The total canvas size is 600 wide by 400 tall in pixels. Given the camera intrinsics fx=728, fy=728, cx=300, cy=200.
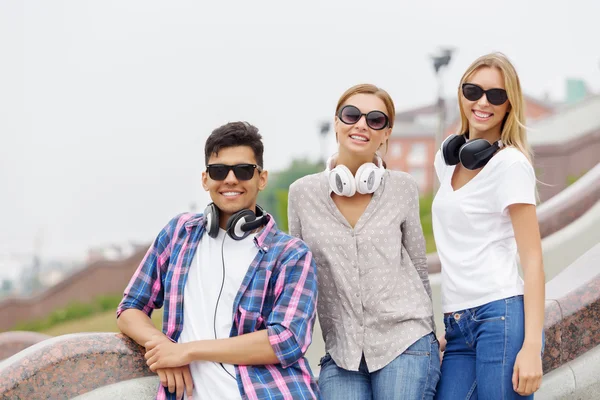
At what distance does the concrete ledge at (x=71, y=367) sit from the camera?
3.26 meters

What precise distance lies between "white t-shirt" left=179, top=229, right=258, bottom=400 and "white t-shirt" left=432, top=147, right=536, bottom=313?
0.90m

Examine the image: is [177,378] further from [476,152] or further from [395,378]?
[476,152]

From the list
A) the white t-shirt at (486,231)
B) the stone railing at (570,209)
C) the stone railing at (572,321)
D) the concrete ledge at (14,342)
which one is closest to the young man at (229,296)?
the white t-shirt at (486,231)

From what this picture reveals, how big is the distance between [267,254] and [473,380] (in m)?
1.08

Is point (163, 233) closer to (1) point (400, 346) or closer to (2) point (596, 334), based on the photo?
(1) point (400, 346)

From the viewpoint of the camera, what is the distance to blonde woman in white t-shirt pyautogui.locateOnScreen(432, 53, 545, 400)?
305 centimetres

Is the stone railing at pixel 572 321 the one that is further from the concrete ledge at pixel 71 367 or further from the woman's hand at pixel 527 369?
the concrete ledge at pixel 71 367

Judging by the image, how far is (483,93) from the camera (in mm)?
3275

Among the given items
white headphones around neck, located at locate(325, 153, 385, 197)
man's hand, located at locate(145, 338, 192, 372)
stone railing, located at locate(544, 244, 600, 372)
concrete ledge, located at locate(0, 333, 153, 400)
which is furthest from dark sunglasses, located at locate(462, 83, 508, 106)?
concrete ledge, located at locate(0, 333, 153, 400)

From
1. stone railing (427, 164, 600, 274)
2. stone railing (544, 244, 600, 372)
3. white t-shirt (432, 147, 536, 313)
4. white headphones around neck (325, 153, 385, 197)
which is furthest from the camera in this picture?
stone railing (427, 164, 600, 274)

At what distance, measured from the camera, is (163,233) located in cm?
346

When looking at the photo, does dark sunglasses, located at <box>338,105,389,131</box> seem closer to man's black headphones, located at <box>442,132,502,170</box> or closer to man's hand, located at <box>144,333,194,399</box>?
man's black headphones, located at <box>442,132,502,170</box>

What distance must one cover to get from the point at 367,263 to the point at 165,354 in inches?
39.7

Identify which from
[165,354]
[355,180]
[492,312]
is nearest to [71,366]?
[165,354]
